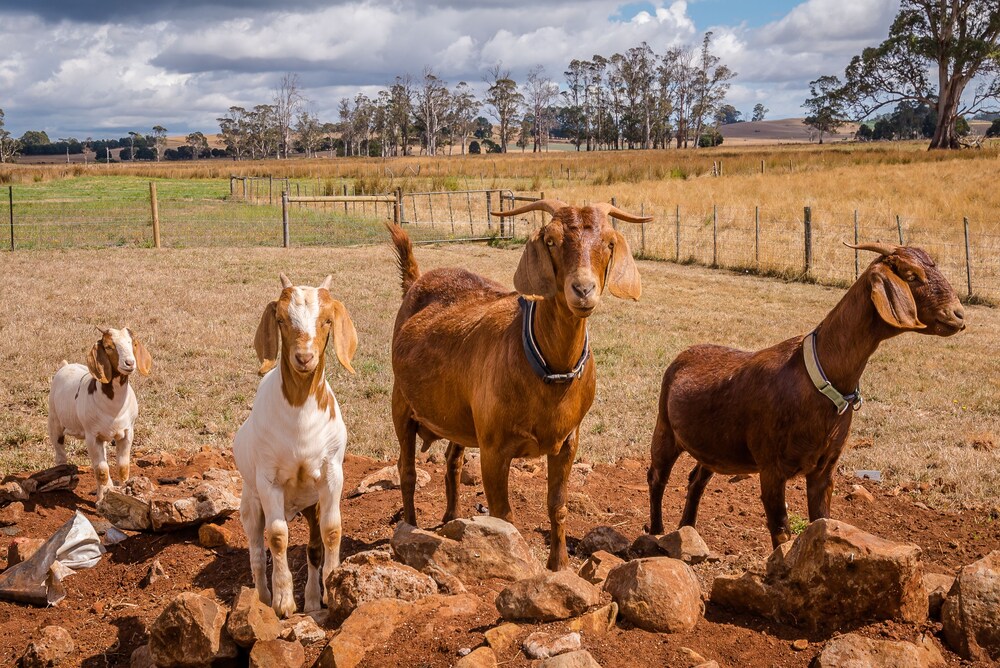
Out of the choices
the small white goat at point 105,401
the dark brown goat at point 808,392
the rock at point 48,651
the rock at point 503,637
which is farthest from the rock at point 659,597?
the small white goat at point 105,401

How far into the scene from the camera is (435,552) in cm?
472

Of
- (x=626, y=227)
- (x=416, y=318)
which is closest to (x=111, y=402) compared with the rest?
(x=416, y=318)

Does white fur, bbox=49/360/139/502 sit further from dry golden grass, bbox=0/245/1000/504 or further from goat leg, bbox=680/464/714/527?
goat leg, bbox=680/464/714/527

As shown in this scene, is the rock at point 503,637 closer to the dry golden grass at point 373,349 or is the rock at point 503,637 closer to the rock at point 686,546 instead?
the rock at point 686,546

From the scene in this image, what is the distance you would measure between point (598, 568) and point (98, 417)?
430 centimetres

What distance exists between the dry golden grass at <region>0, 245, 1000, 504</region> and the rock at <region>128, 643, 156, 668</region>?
4.01 m

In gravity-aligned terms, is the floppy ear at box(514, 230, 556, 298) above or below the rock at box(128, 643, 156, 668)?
above

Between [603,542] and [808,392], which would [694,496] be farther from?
[808,392]

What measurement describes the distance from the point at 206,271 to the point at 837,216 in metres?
18.5

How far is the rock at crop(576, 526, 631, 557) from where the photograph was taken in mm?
5945

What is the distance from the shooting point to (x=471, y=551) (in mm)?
4812

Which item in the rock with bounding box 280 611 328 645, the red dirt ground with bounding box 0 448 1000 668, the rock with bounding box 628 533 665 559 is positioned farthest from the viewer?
the rock with bounding box 628 533 665 559

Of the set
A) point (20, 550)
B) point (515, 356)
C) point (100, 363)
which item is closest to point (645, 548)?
point (515, 356)

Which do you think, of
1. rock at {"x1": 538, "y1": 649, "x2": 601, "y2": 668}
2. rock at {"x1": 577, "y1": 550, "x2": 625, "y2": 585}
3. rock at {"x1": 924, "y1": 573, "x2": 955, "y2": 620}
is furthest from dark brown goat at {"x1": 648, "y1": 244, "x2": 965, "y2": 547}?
rock at {"x1": 538, "y1": 649, "x2": 601, "y2": 668}
